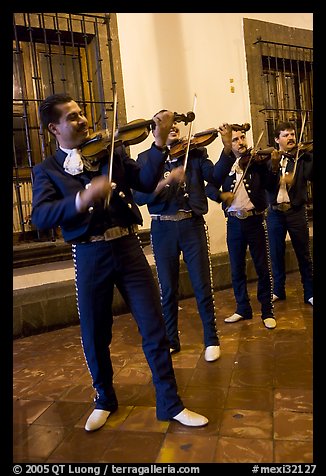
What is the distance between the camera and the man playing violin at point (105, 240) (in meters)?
1.97

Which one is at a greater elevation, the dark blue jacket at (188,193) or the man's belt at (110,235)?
the dark blue jacket at (188,193)

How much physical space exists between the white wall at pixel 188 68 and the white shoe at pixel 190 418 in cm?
266

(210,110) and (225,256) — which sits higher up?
(210,110)

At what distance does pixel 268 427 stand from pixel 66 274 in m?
2.62

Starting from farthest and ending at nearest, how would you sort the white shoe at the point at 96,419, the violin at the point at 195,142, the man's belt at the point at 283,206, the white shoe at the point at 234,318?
the man's belt at the point at 283,206
the white shoe at the point at 234,318
the violin at the point at 195,142
the white shoe at the point at 96,419

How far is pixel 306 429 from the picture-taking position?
6.36 feet

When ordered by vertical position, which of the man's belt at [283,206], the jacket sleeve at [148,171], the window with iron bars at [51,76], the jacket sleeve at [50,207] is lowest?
the man's belt at [283,206]

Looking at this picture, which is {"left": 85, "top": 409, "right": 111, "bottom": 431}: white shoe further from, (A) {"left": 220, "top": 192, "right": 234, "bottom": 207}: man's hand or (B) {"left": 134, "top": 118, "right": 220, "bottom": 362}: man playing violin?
(A) {"left": 220, "top": 192, "right": 234, "bottom": 207}: man's hand

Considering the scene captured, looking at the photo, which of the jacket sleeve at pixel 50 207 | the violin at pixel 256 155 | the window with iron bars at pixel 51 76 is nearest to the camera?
the jacket sleeve at pixel 50 207

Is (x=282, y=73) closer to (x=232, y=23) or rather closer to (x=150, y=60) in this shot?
(x=232, y=23)

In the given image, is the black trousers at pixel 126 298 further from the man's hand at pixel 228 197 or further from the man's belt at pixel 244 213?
the man's belt at pixel 244 213

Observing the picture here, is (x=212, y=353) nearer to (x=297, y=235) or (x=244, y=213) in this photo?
(x=244, y=213)

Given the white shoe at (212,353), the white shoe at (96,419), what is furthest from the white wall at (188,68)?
the white shoe at (96,419)
